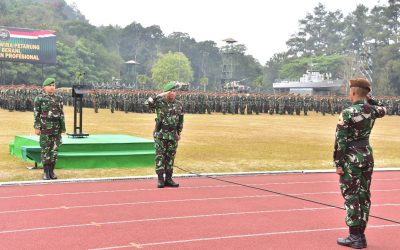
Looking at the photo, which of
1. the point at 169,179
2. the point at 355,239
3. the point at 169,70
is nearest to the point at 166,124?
the point at 169,179

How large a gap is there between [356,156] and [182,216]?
2412mm

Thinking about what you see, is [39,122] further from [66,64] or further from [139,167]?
[66,64]

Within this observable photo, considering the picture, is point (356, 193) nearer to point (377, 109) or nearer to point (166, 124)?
point (377, 109)

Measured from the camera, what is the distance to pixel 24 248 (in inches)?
217

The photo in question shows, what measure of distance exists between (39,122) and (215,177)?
11.0ft

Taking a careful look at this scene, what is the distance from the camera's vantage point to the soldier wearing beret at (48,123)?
994cm

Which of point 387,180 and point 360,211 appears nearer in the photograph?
point 360,211

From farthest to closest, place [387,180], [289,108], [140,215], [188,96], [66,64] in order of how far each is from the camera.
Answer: [66,64] < [289,108] < [188,96] < [387,180] < [140,215]

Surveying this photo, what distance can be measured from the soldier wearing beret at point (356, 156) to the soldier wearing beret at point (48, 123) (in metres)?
5.83

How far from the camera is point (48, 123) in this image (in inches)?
392

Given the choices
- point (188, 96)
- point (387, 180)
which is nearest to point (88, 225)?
point (387, 180)

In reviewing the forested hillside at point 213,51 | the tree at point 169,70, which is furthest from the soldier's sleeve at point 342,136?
the tree at point 169,70

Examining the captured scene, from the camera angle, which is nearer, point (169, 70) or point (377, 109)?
point (377, 109)

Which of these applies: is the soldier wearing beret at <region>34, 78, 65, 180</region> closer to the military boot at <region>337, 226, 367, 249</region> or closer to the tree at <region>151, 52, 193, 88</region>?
the military boot at <region>337, 226, 367, 249</region>
